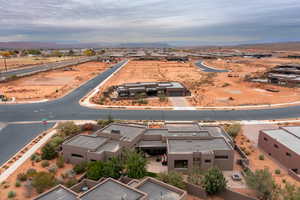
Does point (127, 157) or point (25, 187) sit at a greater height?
point (127, 157)

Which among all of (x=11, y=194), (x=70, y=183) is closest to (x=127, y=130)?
(x=70, y=183)

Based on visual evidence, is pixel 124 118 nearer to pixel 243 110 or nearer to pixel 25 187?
pixel 25 187

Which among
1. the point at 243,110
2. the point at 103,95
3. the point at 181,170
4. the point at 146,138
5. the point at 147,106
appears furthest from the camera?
the point at 103,95

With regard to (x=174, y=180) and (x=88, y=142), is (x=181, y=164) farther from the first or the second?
(x=88, y=142)

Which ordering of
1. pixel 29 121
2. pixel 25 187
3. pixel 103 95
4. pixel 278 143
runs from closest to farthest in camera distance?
pixel 25 187 < pixel 278 143 < pixel 29 121 < pixel 103 95

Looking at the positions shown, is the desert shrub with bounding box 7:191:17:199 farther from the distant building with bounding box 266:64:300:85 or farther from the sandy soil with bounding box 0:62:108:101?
the distant building with bounding box 266:64:300:85

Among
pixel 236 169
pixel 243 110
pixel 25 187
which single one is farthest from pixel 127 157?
pixel 243 110
